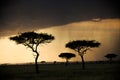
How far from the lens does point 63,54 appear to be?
12006 cm

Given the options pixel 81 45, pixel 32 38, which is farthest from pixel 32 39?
pixel 81 45

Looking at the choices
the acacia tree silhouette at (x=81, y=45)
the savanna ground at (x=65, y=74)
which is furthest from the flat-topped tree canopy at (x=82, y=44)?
the savanna ground at (x=65, y=74)

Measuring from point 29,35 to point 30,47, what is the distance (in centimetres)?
390

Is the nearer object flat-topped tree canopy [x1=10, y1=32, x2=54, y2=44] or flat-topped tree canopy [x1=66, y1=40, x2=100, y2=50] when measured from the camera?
flat-topped tree canopy [x1=10, y1=32, x2=54, y2=44]

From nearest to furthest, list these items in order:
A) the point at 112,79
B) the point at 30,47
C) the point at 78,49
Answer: the point at 112,79 < the point at 30,47 < the point at 78,49

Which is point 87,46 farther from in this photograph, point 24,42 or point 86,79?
point 86,79

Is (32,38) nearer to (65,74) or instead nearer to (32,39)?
(32,39)

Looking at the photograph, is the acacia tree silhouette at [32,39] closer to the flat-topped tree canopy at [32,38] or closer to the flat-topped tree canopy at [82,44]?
the flat-topped tree canopy at [32,38]

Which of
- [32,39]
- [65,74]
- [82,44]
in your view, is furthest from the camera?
[82,44]

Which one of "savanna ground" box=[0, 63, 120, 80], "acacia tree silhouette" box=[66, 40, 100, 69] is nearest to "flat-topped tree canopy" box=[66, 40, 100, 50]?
"acacia tree silhouette" box=[66, 40, 100, 69]

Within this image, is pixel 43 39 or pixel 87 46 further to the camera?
pixel 87 46

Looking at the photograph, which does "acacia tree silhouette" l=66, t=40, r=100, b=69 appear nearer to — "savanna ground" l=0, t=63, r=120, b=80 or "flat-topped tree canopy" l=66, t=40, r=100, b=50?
"flat-topped tree canopy" l=66, t=40, r=100, b=50

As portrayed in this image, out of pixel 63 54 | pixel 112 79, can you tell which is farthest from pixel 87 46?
pixel 112 79

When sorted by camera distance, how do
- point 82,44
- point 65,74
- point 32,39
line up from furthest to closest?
point 82,44
point 32,39
point 65,74
